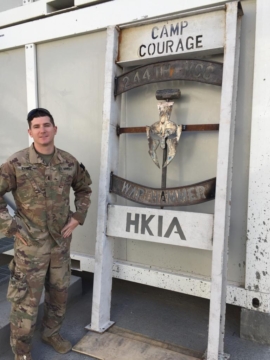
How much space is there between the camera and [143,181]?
2.80 m

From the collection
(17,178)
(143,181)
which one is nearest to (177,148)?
(143,181)

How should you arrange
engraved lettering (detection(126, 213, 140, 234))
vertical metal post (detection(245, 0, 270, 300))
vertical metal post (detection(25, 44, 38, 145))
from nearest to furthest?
vertical metal post (detection(245, 0, 270, 300)), engraved lettering (detection(126, 213, 140, 234)), vertical metal post (detection(25, 44, 38, 145))

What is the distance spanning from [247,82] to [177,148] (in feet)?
2.25

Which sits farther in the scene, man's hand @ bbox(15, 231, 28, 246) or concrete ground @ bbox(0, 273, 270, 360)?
concrete ground @ bbox(0, 273, 270, 360)

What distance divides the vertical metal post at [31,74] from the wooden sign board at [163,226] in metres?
1.49

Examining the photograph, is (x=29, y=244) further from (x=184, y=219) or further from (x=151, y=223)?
(x=184, y=219)

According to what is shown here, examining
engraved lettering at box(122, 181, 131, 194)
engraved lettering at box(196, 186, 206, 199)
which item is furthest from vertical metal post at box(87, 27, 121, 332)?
engraved lettering at box(196, 186, 206, 199)

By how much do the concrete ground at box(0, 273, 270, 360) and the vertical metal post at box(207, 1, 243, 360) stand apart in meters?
0.34

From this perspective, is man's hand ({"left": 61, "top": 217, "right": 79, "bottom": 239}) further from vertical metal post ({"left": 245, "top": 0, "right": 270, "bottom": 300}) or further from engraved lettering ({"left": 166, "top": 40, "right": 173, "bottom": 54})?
engraved lettering ({"left": 166, "top": 40, "right": 173, "bottom": 54})

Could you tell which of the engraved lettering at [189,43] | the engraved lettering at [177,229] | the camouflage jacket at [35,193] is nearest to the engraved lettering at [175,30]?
the engraved lettering at [189,43]

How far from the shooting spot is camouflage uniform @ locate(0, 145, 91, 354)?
214 cm

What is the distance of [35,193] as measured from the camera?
2.15 metres

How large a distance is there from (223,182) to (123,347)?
4.50 ft

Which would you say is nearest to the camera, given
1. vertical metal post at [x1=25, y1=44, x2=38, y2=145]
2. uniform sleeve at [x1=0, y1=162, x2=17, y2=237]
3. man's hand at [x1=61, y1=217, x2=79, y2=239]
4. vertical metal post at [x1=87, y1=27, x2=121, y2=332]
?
uniform sleeve at [x1=0, y1=162, x2=17, y2=237]
